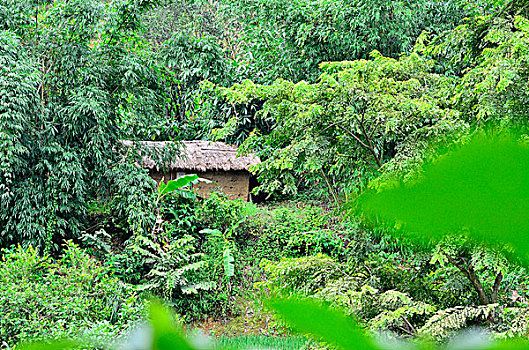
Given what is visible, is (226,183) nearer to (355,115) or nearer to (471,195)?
(355,115)

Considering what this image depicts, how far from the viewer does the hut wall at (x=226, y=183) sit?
826 centimetres

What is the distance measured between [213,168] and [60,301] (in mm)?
4177

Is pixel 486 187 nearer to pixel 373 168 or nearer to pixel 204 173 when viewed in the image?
pixel 373 168

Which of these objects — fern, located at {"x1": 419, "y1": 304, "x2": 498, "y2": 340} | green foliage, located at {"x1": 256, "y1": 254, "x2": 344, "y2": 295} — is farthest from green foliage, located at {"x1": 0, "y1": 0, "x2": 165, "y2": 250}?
fern, located at {"x1": 419, "y1": 304, "x2": 498, "y2": 340}

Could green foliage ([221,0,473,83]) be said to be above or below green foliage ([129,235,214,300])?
above

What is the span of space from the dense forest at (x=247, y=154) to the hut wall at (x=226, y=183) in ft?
0.73

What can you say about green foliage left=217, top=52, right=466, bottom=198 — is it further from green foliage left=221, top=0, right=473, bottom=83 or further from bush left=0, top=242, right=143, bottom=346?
green foliage left=221, top=0, right=473, bottom=83

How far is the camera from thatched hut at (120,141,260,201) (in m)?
8.06

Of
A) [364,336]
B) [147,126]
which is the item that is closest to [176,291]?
[147,126]

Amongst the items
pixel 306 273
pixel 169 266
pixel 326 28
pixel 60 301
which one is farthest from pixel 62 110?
pixel 326 28

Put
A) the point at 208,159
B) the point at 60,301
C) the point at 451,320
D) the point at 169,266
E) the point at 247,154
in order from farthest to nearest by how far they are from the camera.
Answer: the point at 208,159, the point at 169,266, the point at 247,154, the point at 60,301, the point at 451,320

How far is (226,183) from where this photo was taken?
872cm

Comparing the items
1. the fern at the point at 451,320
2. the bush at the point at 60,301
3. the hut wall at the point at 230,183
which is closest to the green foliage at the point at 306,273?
the fern at the point at 451,320

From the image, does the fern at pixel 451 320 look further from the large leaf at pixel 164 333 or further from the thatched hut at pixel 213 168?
the thatched hut at pixel 213 168
